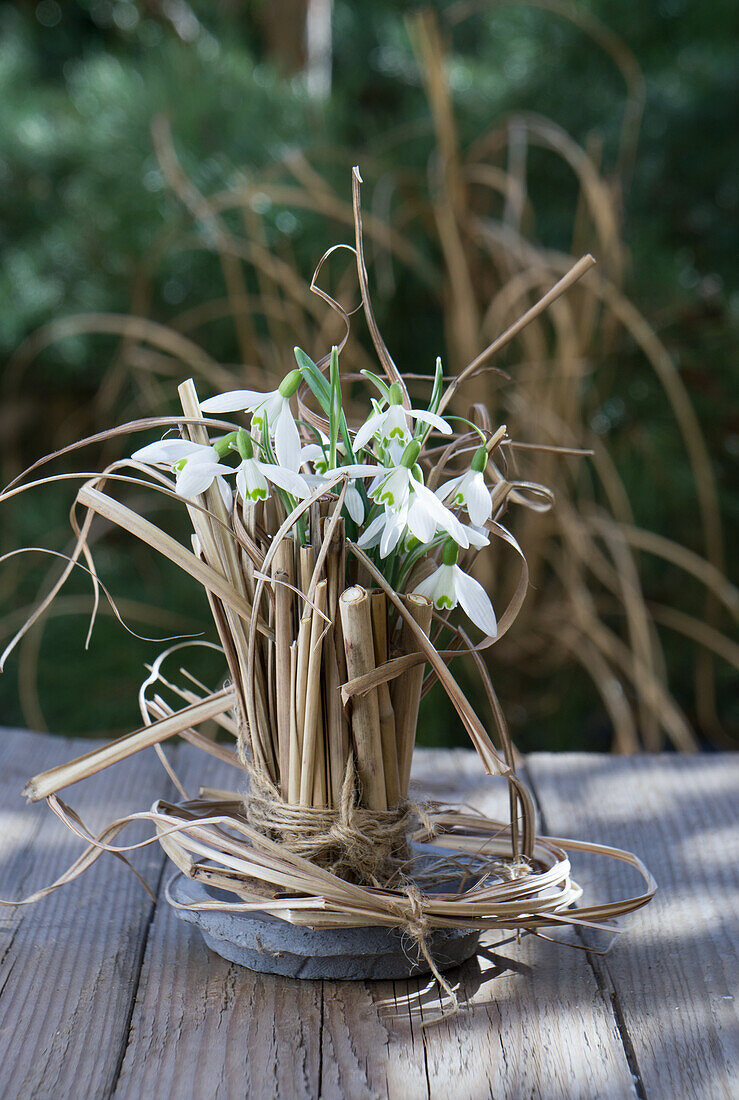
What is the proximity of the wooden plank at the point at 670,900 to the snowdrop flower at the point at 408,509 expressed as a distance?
21cm

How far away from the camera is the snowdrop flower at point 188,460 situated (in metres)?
0.35

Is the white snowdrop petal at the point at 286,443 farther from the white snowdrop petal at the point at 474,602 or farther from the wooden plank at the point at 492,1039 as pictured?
the wooden plank at the point at 492,1039

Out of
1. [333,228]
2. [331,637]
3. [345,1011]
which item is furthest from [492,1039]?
[333,228]

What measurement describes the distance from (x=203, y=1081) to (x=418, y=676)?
166 millimetres

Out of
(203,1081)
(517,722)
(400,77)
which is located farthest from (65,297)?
(203,1081)

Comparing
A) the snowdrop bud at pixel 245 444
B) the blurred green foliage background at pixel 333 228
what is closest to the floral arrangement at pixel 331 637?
the snowdrop bud at pixel 245 444

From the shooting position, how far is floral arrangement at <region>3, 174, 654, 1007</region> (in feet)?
1.16

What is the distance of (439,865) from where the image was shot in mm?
428

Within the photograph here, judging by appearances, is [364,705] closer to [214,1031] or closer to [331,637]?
[331,637]

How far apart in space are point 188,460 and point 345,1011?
221 millimetres

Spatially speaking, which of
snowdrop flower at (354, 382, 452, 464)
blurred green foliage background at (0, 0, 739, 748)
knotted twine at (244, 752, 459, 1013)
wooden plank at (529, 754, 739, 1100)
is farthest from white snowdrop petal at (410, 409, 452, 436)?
blurred green foliage background at (0, 0, 739, 748)

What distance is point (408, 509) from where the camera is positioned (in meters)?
0.34

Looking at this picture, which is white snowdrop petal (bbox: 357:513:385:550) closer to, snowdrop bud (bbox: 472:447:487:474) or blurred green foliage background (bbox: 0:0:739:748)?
snowdrop bud (bbox: 472:447:487:474)

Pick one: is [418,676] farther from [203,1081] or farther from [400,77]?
[400,77]
